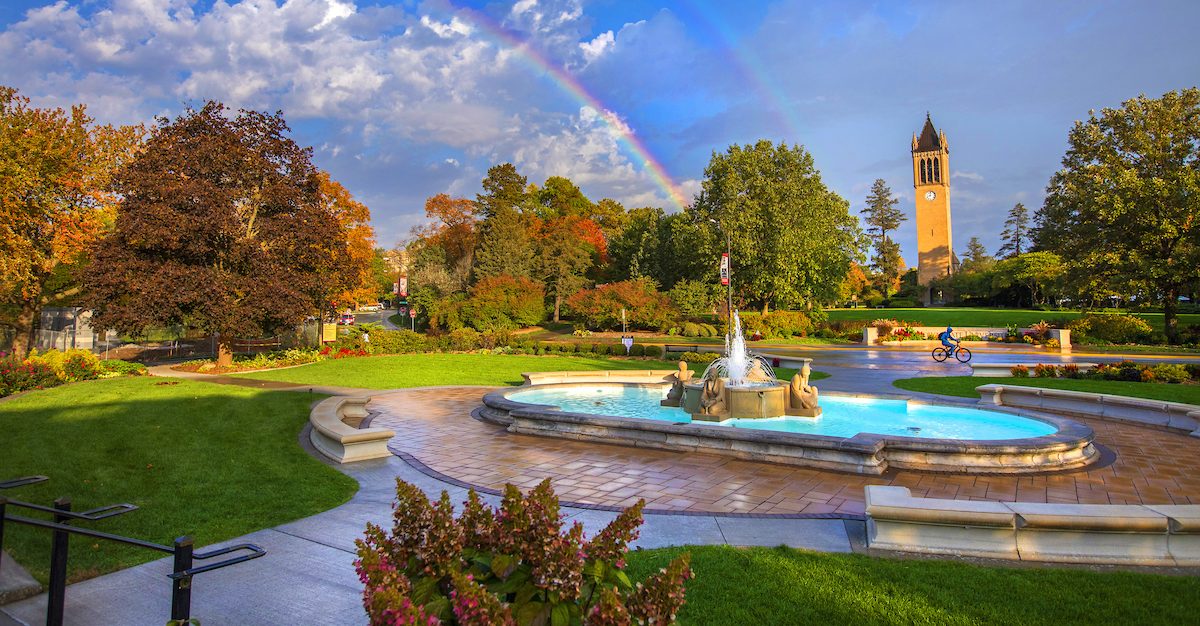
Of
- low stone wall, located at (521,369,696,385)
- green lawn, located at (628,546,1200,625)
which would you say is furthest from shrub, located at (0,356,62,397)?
green lawn, located at (628,546,1200,625)

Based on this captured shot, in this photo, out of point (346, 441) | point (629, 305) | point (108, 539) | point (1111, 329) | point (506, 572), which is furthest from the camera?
point (629, 305)

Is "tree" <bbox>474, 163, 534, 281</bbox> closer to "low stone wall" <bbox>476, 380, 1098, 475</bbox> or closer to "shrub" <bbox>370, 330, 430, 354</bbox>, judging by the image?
"shrub" <bbox>370, 330, 430, 354</bbox>

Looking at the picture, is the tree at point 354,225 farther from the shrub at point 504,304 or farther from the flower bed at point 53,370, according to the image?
the flower bed at point 53,370

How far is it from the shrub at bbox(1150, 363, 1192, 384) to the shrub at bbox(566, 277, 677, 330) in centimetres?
3225

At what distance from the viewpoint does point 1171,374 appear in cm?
1531

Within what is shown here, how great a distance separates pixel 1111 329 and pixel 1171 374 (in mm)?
22740

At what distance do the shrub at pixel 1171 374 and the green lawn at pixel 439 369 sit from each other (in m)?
Answer: 8.28

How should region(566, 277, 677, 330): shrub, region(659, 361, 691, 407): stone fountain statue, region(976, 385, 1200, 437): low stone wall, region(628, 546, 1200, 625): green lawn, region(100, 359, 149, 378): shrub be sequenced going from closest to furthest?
1. region(628, 546, 1200, 625): green lawn
2. region(976, 385, 1200, 437): low stone wall
3. region(659, 361, 691, 407): stone fountain statue
4. region(100, 359, 149, 378): shrub
5. region(566, 277, 677, 330): shrub

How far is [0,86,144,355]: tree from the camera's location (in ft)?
76.1

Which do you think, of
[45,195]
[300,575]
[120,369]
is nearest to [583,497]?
[300,575]

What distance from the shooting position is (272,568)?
16.0 feet

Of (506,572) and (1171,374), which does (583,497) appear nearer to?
(506,572)

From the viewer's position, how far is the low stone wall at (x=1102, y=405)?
1044 centimetres

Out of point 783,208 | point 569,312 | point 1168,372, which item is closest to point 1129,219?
point 783,208
